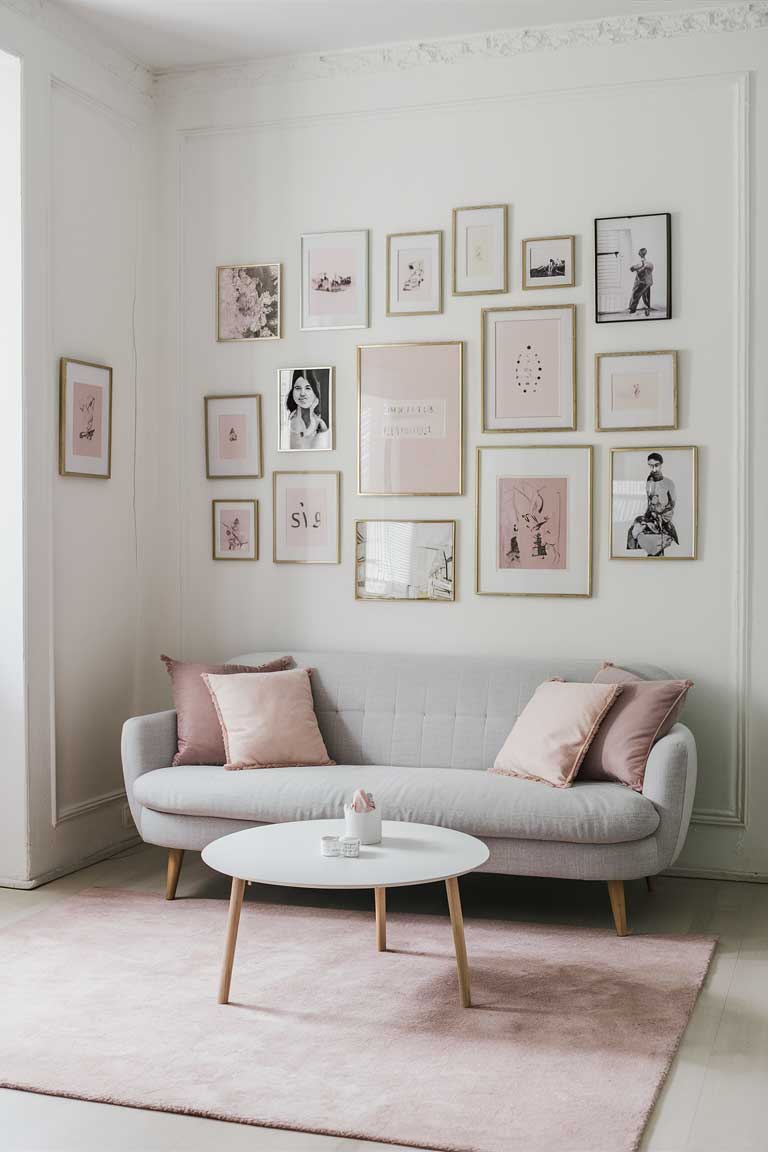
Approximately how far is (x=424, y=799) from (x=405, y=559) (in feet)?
4.01

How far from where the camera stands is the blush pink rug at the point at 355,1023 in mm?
2520

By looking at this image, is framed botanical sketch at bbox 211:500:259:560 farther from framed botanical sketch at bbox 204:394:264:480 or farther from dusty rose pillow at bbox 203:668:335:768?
dusty rose pillow at bbox 203:668:335:768

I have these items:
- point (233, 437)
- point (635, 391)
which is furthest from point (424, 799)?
point (233, 437)

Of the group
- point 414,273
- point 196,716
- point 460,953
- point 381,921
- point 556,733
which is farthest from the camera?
point 414,273

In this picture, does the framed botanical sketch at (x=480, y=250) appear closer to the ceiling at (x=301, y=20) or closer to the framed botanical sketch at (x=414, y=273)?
the framed botanical sketch at (x=414, y=273)

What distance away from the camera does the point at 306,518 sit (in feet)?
16.0

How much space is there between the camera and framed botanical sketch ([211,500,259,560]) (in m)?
4.94

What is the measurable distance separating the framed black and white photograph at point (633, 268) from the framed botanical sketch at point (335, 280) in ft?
3.10

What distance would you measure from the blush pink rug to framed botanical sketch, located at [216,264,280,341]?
2346mm

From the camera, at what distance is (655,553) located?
174 inches

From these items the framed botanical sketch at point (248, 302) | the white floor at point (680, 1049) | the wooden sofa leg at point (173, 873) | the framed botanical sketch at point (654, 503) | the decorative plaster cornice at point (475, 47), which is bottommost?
the white floor at point (680, 1049)

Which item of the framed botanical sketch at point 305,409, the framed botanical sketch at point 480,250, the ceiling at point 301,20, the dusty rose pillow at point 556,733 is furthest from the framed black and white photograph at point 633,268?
the dusty rose pillow at point 556,733

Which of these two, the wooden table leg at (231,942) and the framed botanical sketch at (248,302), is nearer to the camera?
the wooden table leg at (231,942)

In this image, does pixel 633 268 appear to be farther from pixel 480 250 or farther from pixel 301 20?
pixel 301 20
